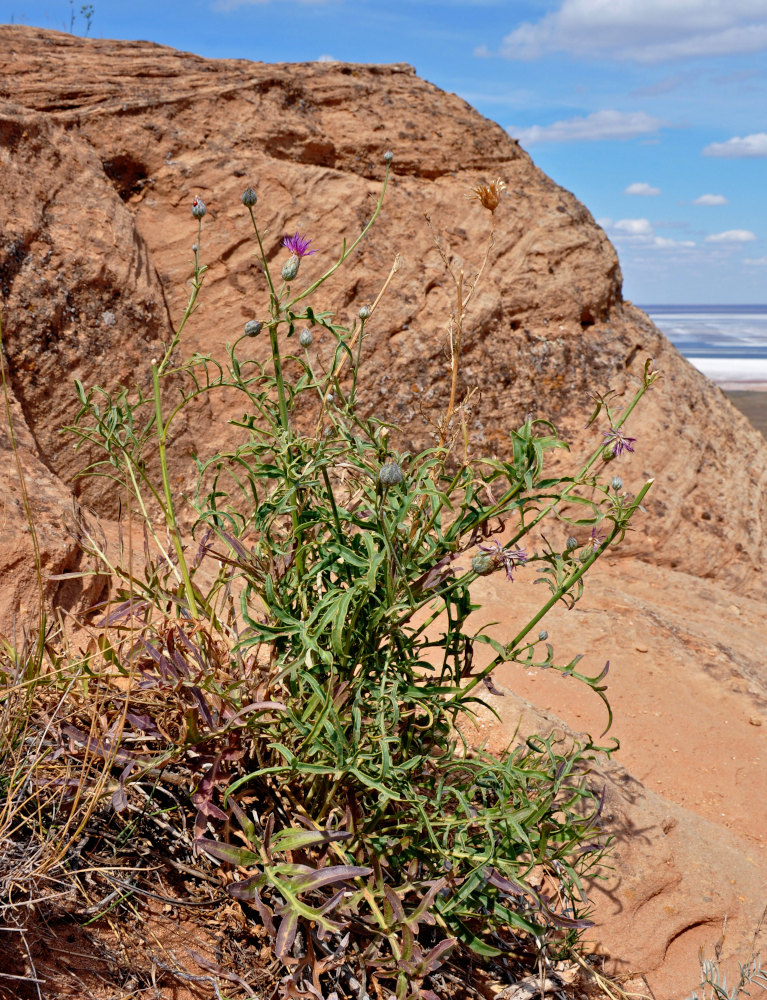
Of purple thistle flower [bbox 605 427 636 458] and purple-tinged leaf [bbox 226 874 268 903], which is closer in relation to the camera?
purple-tinged leaf [bbox 226 874 268 903]

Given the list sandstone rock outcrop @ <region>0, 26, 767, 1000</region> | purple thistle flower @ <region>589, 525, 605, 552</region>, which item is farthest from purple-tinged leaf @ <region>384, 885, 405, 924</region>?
sandstone rock outcrop @ <region>0, 26, 767, 1000</region>

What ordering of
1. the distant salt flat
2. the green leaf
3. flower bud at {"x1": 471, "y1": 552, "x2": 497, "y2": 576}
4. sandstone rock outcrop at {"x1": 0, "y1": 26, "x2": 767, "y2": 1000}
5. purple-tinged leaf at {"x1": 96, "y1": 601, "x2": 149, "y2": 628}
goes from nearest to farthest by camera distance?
1. the green leaf
2. flower bud at {"x1": 471, "y1": 552, "x2": 497, "y2": 576}
3. purple-tinged leaf at {"x1": 96, "y1": 601, "x2": 149, "y2": 628}
4. sandstone rock outcrop at {"x1": 0, "y1": 26, "x2": 767, "y2": 1000}
5. the distant salt flat

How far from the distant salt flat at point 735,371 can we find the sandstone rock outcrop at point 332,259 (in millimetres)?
19873

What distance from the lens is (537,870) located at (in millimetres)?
2129

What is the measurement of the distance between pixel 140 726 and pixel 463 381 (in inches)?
123

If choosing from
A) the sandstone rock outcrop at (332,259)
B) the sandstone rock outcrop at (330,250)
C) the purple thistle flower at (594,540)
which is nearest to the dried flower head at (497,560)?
the purple thistle flower at (594,540)

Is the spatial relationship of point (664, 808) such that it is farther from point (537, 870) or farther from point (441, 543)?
point (441, 543)

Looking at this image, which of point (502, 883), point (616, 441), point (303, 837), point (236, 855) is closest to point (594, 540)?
point (616, 441)

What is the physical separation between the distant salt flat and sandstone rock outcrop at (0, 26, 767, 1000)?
19873mm

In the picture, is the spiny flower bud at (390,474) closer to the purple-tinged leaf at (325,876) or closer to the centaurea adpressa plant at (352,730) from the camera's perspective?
the centaurea adpressa plant at (352,730)

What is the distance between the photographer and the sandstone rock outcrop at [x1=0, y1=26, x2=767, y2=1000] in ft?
11.5

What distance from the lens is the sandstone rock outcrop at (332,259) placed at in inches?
138

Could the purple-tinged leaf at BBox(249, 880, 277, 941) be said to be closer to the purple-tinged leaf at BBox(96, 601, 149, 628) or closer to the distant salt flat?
the purple-tinged leaf at BBox(96, 601, 149, 628)

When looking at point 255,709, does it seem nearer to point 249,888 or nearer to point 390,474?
point 249,888
